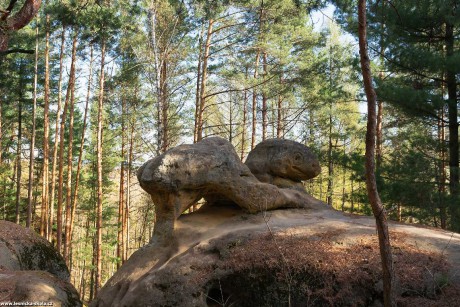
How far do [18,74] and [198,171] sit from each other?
53.1 feet

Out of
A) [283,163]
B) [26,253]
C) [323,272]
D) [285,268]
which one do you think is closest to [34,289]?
[26,253]

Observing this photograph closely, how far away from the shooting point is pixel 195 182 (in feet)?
27.4

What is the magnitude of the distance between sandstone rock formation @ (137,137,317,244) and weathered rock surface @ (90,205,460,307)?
48cm

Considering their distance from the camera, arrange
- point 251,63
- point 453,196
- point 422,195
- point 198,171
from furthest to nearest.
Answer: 1. point 251,63
2. point 422,195
3. point 453,196
4. point 198,171

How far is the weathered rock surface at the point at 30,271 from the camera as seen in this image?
653 centimetres

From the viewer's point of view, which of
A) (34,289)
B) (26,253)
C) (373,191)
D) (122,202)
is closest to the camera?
(373,191)

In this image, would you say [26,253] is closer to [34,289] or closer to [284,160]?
[34,289]

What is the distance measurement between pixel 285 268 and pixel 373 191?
7.13 feet

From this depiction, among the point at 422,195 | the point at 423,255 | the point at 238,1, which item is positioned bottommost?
the point at 423,255

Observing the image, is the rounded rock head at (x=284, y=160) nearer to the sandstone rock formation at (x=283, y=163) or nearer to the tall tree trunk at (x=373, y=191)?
the sandstone rock formation at (x=283, y=163)

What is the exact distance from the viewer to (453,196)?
9852 mm

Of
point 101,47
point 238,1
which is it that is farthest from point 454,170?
point 101,47

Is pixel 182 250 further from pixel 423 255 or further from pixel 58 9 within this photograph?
pixel 58 9

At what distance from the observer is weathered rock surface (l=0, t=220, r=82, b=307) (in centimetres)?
653
